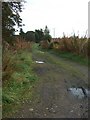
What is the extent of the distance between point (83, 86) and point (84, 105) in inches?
83.7

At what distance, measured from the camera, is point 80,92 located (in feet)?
26.3

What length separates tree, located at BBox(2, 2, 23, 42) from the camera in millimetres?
10278

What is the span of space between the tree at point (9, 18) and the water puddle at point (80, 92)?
3.45 m

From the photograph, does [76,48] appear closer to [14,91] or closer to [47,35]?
[14,91]

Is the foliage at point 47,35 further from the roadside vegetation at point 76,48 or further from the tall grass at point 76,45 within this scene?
the roadside vegetation at point 76,48

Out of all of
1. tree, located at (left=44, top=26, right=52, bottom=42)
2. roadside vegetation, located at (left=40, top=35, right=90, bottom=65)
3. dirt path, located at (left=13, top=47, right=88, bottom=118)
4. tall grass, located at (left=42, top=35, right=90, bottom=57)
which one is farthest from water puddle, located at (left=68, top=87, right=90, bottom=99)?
tree, located at (left=44, top=26, right=52, bottom=42)

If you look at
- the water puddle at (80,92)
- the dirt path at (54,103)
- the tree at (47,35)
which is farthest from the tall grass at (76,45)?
the tree at (47,35)

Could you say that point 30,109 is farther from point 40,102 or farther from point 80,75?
point 80,75

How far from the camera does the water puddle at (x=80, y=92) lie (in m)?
7.63

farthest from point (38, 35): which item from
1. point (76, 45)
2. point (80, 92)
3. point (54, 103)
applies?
point (54, 103)

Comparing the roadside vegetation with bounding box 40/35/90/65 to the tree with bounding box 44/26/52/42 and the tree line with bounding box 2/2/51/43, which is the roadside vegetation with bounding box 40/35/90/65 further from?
the tree with bounding box 44/26/52/42

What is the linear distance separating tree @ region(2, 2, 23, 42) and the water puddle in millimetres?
3446

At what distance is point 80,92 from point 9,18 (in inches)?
173

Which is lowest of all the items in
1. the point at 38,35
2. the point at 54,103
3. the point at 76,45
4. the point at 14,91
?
the point at 54,103
